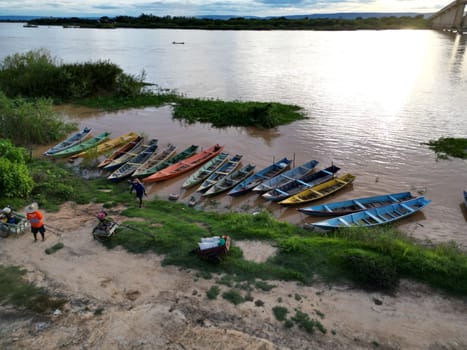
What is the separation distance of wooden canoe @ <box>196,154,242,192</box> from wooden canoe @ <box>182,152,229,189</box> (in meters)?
0.23

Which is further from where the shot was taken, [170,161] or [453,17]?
[453,17]

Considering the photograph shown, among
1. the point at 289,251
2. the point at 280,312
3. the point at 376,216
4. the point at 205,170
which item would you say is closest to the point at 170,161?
the point at 205,170

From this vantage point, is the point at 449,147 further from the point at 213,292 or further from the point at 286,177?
the point at 213,292

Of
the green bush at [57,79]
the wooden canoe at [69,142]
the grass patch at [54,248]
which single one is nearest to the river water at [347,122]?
the wooden canoe at [69,142]

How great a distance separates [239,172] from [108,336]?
35.4 feet

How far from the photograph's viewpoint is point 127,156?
1842cm

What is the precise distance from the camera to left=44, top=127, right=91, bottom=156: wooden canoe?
1902cm

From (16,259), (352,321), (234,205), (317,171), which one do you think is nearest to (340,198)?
(317,171)

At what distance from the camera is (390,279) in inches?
336

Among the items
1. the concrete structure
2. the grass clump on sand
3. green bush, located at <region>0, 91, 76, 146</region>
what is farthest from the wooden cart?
the concrete structure

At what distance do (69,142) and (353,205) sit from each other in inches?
645

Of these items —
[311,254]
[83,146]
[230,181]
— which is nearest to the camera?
[311,254]

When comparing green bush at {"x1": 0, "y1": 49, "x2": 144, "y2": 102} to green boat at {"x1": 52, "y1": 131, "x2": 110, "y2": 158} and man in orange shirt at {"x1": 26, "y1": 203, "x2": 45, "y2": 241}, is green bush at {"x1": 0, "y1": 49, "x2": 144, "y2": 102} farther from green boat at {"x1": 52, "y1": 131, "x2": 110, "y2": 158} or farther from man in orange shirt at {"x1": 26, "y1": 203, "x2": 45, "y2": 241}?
man in orange shirt at {"x1": 26, "y1": 203, "x2": 45, "y2": 241}

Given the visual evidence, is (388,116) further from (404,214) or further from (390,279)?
(390,279)
